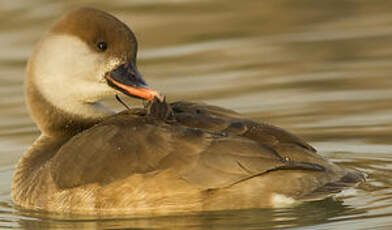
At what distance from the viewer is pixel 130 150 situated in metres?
7.01

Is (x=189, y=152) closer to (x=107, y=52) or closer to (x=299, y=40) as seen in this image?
(x=107, y=52)

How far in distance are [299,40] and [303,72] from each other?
1.35 metres

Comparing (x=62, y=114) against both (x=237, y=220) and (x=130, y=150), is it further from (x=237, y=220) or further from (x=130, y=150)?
(x=237, y=220)

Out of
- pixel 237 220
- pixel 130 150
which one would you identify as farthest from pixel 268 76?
pixel 237 220

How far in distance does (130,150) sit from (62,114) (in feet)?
3.30

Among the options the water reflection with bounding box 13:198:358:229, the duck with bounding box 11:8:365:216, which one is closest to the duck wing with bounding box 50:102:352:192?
the duck with bounding box 11:8:365:216

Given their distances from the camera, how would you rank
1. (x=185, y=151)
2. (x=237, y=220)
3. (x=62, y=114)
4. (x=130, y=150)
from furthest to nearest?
(x=62, y=114) < (x=130, y=150) < (x=185, y=151) < (x=237, y=220)

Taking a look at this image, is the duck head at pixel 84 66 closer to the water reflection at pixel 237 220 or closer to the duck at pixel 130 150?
the duck at pixel 130 150

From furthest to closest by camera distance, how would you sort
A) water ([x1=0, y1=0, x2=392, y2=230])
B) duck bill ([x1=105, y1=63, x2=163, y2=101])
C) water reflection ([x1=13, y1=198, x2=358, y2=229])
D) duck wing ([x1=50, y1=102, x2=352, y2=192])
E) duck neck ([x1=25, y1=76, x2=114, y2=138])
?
duck neck ([x1=25, y1=76, x2=114, y2=138]), duck bill ([x1=105, y1=63, x2=163, y2=101]), water ([x1=0, y1=0, x2=392, y2=230]), duck wing ([x1=50, y1=102, x2=352, y2=192]), water reflection ([x1=13, y1=198, x2=358, y2=229])

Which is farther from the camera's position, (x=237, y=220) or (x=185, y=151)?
(x=185, y=151)

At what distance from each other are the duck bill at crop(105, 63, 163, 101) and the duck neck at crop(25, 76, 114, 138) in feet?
0.88

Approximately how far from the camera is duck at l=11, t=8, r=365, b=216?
6809 millimetres

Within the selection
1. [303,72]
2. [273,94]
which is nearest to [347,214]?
[273,94]

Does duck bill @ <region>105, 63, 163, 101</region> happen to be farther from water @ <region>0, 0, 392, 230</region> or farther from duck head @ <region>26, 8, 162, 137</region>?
water @ <region>0, 0, 392, 230</region>
